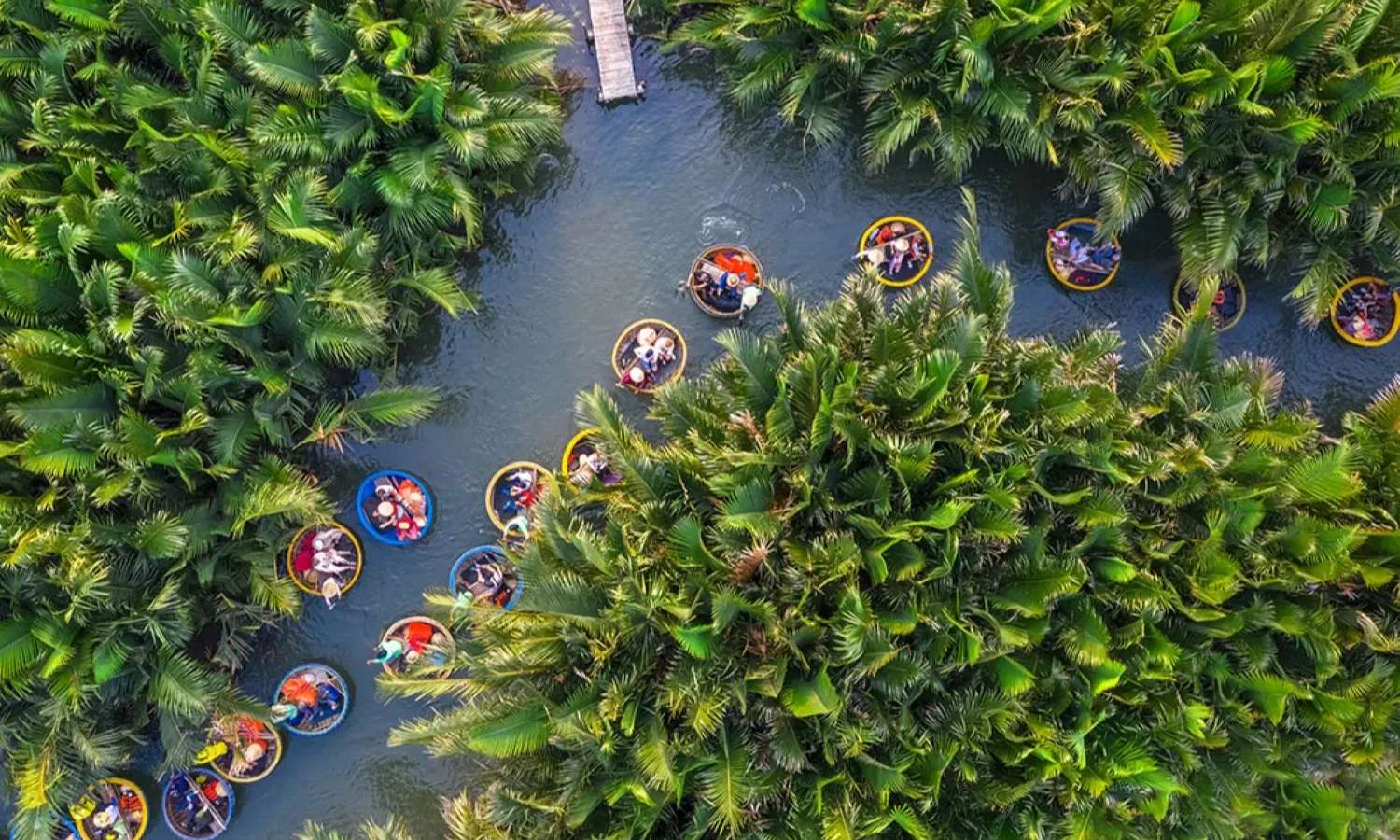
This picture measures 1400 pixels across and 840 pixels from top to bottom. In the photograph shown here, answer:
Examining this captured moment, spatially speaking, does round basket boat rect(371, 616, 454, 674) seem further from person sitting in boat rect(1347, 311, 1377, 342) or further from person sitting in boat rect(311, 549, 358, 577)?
person sitting in boat rect(1347, 311, 1377, 342)

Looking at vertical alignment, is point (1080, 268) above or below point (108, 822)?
above

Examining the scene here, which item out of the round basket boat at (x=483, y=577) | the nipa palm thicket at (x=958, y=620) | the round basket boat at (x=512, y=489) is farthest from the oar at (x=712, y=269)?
the round basket boat at (x=483, y=577)

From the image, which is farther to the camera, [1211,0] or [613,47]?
[613,47]

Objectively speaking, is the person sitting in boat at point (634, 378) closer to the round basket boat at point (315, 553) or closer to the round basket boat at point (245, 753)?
the round basket boat at point (315, 553)

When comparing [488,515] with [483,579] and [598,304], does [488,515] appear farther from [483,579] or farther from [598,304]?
[598,304]

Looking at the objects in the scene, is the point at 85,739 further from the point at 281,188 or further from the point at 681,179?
the point at 681,179

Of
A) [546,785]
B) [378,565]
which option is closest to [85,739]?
[378,565]

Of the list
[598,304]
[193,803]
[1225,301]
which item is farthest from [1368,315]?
[193,803]
